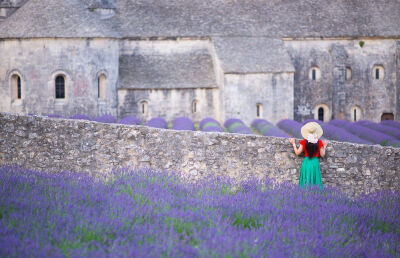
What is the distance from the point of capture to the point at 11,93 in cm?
3153

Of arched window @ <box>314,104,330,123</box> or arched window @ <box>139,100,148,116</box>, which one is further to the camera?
arched window @ <box>314,104,330,123</box>

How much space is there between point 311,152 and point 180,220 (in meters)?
4.50

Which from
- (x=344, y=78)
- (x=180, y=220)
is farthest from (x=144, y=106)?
(x=180, y=220)

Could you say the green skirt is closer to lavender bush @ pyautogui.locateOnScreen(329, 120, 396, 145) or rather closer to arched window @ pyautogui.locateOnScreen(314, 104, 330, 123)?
lavender bush @ pyautogui.locateOnScreen(329, 120, 396, 145)

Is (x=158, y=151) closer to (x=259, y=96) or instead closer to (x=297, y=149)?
(x=297, y=149)

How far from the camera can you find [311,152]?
10.5 meters

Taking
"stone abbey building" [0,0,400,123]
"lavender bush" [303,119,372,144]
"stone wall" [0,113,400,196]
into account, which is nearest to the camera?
"stone wall" [0,113,400,196]

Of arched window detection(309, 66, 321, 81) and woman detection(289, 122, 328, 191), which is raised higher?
arched window detection(309, 66, 321, 81)

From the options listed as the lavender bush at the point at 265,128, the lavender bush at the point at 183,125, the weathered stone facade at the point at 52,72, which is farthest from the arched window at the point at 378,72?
the weathered stone facade at the point at 52,72

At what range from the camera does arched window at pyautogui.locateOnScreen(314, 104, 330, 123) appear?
37134mm

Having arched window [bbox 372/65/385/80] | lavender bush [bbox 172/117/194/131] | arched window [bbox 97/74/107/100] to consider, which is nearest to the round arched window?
arched window [bbox 372/65/385/80]

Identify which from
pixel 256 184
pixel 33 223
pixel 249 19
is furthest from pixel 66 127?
pixel 249 19

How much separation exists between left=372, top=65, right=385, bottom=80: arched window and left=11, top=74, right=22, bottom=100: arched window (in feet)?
79.6

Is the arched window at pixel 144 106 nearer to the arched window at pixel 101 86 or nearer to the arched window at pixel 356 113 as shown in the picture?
the arched window at pixel 101 86
